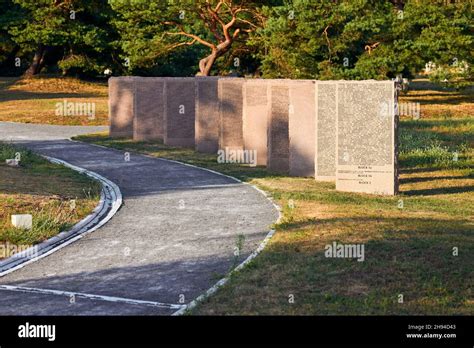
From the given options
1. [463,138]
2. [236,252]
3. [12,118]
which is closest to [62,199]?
[236,252]

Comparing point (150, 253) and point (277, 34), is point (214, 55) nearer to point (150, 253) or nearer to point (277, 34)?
point (277, 34)

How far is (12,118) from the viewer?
42562 mm

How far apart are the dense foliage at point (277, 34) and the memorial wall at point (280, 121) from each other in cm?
1620

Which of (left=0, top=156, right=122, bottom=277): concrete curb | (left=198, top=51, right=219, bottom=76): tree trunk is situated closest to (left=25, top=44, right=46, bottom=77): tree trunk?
(left=198, top=51, right=219, bottom=76): tree trunk

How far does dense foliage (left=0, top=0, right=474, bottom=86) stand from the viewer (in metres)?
48.4

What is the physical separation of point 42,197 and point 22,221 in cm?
283

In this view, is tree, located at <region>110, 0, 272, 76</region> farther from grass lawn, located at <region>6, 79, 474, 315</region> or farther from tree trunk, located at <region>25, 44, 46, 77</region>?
grass lawn, located at <region>6, 79, 474, 315</region>

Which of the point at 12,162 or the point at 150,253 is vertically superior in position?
the point at 12,162

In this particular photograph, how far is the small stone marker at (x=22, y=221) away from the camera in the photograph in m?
16.4

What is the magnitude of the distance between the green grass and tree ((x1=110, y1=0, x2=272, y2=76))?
29.2 meters

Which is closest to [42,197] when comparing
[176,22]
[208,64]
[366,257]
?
[366,257]

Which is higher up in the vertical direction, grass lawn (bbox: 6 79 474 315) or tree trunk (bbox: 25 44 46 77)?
tree trunk (bbox: 25 44 46 77)

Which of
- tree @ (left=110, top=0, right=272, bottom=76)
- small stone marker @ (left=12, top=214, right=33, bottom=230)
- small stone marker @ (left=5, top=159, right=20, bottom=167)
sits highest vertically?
tree @ (left=110, top=0, right=272, bottom=76)

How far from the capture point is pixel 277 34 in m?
Result: 48.5
